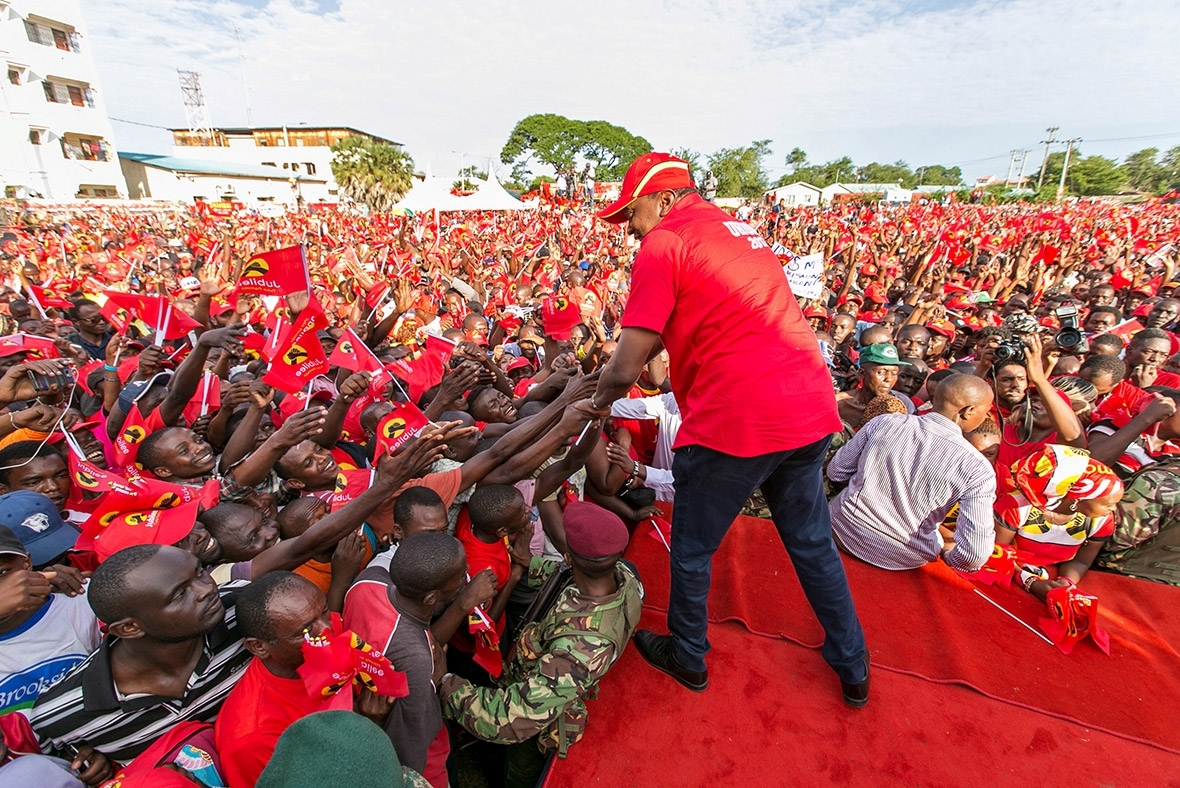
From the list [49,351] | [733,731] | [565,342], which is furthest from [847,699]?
[49,351]

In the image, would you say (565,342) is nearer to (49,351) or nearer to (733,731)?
(733,731)

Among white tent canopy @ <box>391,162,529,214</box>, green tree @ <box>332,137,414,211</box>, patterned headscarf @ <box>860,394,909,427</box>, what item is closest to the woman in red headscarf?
patterned headscarf @ <box>860,394,909,427</box>

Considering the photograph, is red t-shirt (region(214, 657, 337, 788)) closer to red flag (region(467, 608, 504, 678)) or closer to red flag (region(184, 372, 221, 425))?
red flag (region(467, 608, 504, 678))

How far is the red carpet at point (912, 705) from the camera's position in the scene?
1.95 meters

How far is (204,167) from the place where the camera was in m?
45.9

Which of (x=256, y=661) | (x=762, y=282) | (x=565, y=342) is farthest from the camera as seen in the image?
(x=565, y=342)

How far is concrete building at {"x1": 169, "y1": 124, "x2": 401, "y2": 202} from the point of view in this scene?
60222 millimetres

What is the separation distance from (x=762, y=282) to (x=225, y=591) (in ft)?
7.79

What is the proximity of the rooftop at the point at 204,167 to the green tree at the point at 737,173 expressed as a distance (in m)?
40.4

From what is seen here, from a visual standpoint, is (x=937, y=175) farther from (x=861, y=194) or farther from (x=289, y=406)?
(x=289, y=406)

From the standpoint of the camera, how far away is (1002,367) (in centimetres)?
361

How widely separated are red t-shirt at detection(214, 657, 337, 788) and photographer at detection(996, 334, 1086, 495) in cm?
341

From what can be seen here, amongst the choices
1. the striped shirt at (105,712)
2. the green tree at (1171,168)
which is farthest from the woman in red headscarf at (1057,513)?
the green tree at (1171,168)

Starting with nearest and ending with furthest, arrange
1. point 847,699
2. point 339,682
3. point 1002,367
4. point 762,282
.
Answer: point 339,682
point 762,282
point 847,699
point 1002,367
